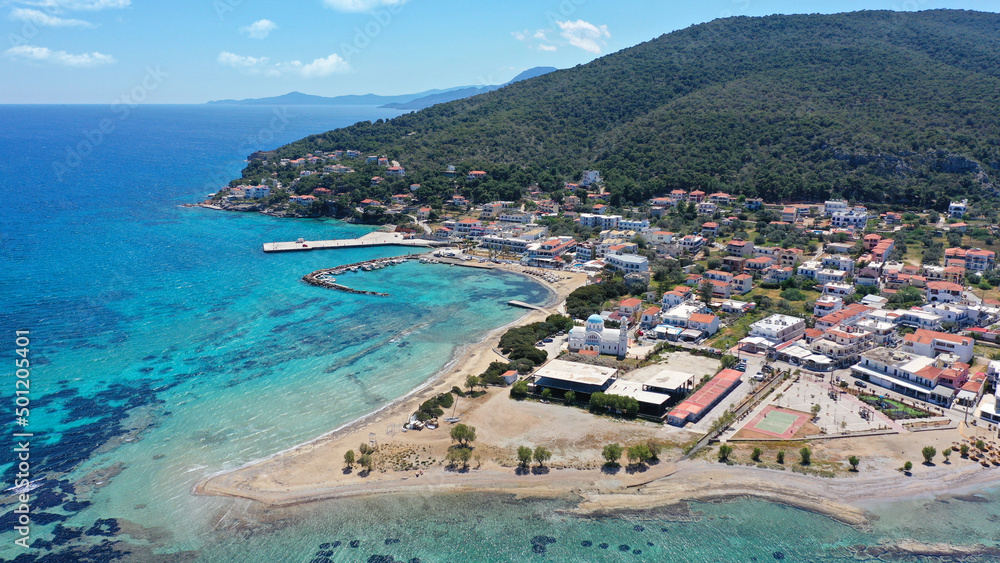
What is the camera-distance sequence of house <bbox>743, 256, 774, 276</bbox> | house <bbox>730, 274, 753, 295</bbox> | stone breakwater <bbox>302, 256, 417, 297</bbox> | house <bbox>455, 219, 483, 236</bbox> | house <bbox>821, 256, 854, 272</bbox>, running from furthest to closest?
house <bbox>455, 219, 483, 236</bbox>
stone breakwater <bbox>302, 256, 417, 297</bbox>
house <bbox>743, 256, 774, 276</bbox>
house <bbox>821, 256, 854, 272</bbox>
house <bbox>730, 274, 753, 295</bbox>

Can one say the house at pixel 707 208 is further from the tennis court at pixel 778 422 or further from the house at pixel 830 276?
the tennis court at pixel 778 422

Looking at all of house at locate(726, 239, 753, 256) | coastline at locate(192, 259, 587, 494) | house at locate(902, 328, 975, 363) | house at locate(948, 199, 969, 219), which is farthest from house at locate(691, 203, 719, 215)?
house at locate(902, 328, 975, 363)

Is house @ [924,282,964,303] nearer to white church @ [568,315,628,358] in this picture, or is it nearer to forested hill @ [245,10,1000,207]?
white church @ [568,315,628,358]

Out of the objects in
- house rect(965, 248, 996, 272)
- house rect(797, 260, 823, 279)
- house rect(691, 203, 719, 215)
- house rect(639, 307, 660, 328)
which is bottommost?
house rect(639, 307, 660, 328)

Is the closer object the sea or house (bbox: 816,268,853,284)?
the sea

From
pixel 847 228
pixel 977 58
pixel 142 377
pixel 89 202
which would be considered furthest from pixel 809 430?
pixel 977 58

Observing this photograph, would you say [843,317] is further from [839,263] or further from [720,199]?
[720,199]

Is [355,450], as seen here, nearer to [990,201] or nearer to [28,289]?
[28,289]
